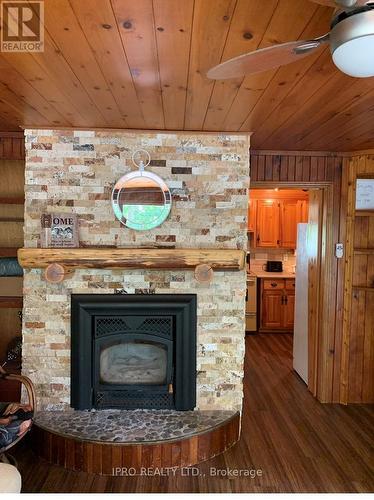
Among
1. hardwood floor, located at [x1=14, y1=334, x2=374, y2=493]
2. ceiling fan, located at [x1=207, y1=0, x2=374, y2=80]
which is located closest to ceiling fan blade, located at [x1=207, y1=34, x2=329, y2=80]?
ceiling fan, located at [x1=207, y1=0, x2=374, y2=80]

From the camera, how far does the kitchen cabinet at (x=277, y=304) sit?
217 inches

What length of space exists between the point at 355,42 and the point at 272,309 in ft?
15.9

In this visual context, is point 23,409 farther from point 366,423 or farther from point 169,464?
point 366,423

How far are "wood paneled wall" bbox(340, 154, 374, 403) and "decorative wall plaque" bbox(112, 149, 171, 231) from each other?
1842 millimetres

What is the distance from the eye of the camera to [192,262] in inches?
102

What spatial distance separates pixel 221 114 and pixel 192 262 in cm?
103

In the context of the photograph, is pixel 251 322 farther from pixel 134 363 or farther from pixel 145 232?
pixel 145 232

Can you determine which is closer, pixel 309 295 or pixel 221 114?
pixel 221 114

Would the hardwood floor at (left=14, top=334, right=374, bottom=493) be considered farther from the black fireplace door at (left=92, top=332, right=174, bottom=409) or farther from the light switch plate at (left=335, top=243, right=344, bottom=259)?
the light switch plate at (left=335, top=243, right=344, bottom=259)

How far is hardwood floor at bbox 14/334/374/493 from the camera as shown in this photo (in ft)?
7.52

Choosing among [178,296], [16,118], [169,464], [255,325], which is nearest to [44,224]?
[16,118]

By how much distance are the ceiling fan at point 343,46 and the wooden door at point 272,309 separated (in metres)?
4.57

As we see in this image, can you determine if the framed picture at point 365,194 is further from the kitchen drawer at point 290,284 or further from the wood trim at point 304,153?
the kitchen drawer at point 290,284

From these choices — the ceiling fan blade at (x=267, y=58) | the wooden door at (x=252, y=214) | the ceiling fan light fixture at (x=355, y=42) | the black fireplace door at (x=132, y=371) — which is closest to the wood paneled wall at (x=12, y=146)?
the black fireplace door at (x=132, y=371)
